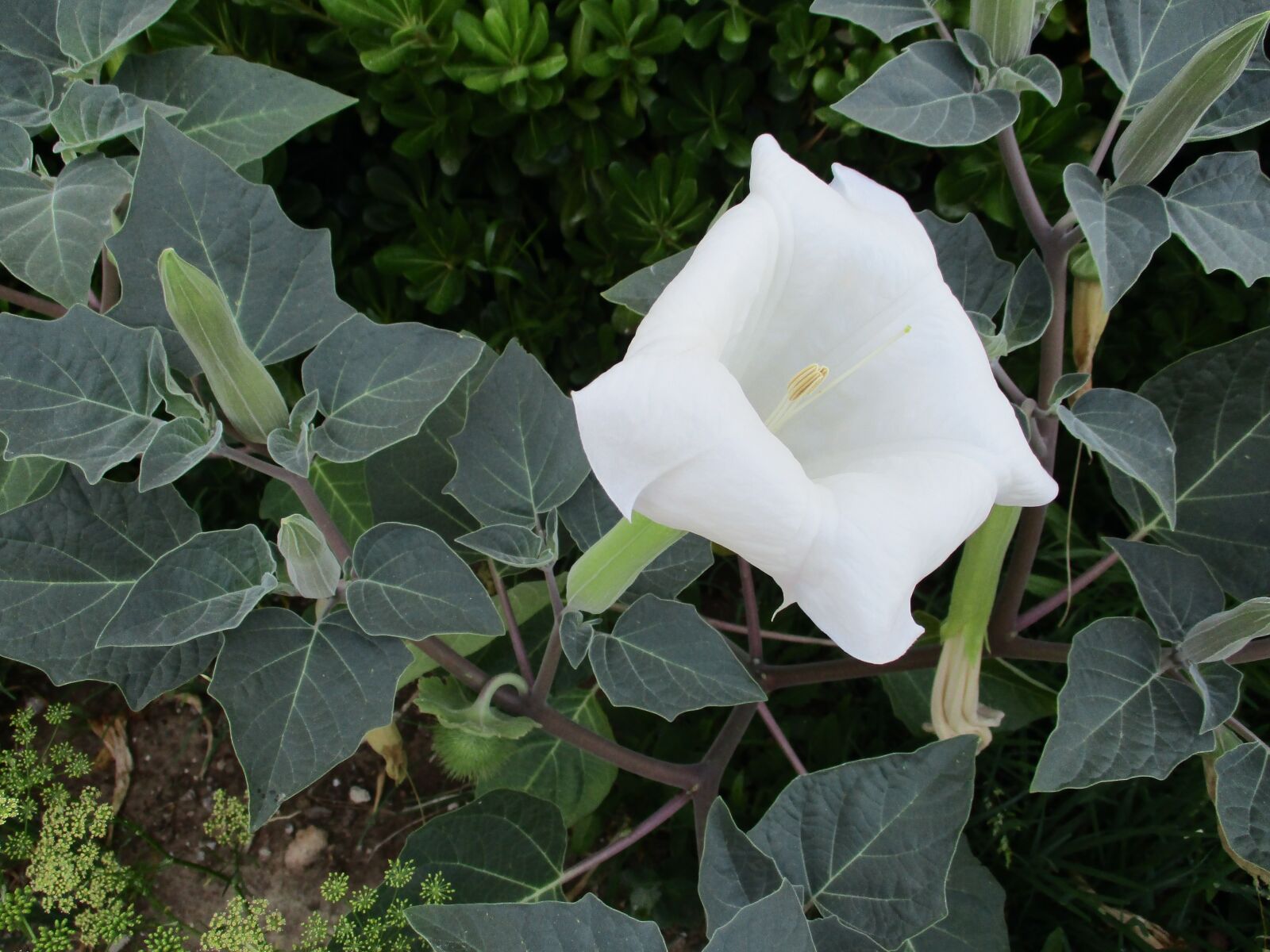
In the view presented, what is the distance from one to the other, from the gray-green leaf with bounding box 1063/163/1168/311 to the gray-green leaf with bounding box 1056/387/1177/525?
16 centimetres

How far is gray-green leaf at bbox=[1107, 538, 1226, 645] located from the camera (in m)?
1.18

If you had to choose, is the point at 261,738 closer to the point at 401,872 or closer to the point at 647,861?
the point at 401,872

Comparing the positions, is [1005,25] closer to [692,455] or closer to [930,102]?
[930,102]

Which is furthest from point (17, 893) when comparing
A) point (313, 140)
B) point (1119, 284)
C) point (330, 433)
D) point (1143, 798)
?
point (1143, 798)

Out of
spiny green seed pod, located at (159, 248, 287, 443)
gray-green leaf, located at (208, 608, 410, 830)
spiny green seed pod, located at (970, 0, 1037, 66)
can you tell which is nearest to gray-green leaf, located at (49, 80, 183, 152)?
spiny green seed pod, located at (159, 248, 287, 443)

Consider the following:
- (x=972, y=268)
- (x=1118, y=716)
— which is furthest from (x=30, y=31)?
(x=1118, y=716)

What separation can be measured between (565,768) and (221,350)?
31.6 inches

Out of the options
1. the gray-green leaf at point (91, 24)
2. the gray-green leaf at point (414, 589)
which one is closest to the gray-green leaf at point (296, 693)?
the gray-green leaf at point (414, 589)

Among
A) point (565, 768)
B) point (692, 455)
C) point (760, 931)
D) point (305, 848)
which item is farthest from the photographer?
point (305, 848)

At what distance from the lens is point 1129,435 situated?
1113mm

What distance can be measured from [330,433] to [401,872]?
20.4 inches

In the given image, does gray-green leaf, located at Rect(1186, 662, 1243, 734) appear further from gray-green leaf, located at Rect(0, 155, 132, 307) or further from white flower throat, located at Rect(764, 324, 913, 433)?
gray-green leaf, located at Rect(0, 155, 132, 307)

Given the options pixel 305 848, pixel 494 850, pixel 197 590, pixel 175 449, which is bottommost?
pixel 305 848

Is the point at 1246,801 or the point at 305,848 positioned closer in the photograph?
the point at 1246,801
